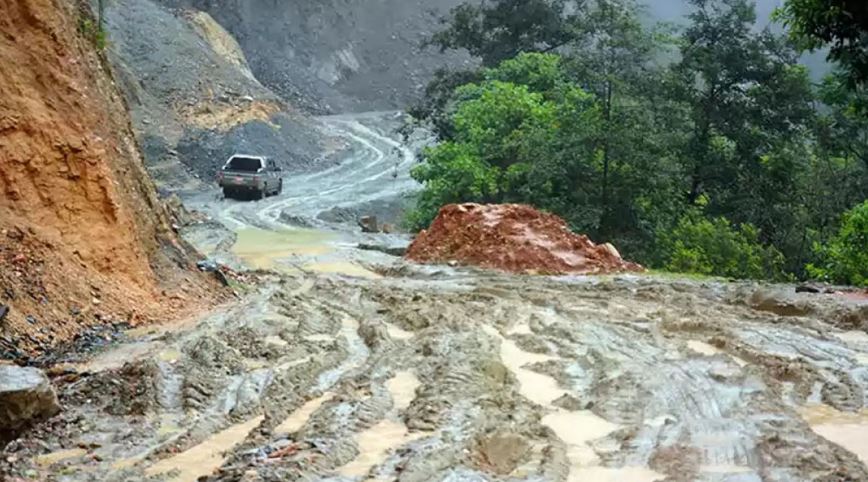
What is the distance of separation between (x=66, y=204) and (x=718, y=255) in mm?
16353

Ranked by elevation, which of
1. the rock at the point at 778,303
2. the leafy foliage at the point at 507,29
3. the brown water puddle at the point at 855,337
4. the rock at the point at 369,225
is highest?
the leafy foliage at the point at 507,29

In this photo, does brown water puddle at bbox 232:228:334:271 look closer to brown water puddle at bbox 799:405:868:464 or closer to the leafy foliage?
brown water puddle at bbox 799:405:868:464

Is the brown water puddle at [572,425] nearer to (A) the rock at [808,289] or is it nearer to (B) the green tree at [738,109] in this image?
(A) the rock at [808,289]

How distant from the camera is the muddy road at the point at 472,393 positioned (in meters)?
6.67

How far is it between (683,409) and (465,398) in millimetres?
1921

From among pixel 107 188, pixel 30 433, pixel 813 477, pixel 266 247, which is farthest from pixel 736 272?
pixel 30 433

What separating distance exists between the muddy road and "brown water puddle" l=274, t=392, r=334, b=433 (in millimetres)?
29

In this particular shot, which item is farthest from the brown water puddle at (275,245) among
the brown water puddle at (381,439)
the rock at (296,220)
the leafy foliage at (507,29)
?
the leafy foliage at (507,29)

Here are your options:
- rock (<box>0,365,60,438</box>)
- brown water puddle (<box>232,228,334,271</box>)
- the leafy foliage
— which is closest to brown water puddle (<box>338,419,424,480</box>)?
rock (<box>0,365,60,438</box>)

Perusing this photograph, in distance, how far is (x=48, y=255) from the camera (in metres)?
11.3

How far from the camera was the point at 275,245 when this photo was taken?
25.2m

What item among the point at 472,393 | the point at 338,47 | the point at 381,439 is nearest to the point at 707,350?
the point at 472,393

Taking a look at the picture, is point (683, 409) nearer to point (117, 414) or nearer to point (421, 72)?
point (117, 414)

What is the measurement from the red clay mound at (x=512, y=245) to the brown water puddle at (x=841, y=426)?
12.1m
